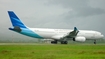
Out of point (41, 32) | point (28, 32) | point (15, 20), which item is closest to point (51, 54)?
point (41, 32)

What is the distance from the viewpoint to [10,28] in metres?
52.6

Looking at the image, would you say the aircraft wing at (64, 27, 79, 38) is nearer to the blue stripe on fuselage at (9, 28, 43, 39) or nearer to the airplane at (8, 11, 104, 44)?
the airplane at (8, 11, 104, 44)

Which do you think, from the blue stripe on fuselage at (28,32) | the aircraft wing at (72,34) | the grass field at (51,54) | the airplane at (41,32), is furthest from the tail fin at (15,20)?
the grass field at (51,54)

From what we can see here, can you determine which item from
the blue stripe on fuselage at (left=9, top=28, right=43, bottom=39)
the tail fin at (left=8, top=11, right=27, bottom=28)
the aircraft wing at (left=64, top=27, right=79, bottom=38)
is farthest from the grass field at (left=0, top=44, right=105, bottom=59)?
the tail fin at (left=8, top=11, right=27, bottom=28)

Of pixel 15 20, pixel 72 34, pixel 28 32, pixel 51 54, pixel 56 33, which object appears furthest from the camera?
pixel 56 33

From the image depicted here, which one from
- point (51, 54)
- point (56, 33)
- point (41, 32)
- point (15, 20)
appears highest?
point (15, 20)

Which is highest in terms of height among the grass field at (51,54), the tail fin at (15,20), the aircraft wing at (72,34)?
the tail fin at (15,20)

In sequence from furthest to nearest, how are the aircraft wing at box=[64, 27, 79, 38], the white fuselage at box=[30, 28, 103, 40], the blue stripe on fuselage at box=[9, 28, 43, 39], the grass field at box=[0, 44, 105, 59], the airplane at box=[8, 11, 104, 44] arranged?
1. the white fuselage at box=[30, 28, 103, 40]
2. the blue stripe on fuselage at box=[9, 28, 43, 39]
3. the airplane at box=[8, 11, 104, 44]
4. the aircraft wing at box=[64, 27, 79, 38]
5. the grass field at box=[0, 44, 105, 59]

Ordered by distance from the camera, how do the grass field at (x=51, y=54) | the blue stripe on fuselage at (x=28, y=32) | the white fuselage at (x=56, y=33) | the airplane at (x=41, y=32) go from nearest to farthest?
the grass field at (x=51, y=54) → the airplane at (x=41, y=32) → the blue stripe on fuselage at (x=28, y=32) → the white fuselage at (x=56, y=33)

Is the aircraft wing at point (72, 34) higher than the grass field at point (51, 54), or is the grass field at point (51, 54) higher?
the aircraft wing at point (72, 34)

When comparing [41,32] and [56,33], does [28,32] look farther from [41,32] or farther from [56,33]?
[56,33]

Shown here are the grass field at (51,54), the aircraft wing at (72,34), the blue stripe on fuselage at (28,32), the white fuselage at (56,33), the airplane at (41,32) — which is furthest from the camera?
the white fuselage at (56,33)

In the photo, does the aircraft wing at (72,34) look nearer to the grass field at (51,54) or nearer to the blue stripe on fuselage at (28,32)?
the blue stripe on fuselage at (28,32)

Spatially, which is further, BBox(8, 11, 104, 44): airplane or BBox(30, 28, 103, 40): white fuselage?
BBox(30, 28, 103, 40): white fuselage
